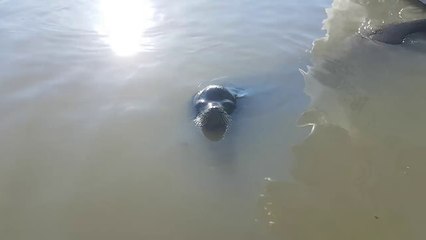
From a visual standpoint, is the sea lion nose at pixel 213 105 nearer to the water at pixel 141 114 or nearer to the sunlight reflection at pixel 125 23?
the water at pixel 141 114

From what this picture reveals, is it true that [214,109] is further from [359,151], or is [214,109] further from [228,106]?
[359,151]

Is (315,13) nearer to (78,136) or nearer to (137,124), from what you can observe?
(137,124)

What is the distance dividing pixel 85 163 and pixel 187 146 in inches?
27.2

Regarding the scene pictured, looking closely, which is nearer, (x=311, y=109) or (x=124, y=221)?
(x=124, y=221)

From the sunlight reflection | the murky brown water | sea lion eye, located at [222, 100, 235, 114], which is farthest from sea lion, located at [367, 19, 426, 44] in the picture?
the sunlight reflection

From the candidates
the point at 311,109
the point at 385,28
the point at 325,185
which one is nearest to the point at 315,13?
the point at 385,28

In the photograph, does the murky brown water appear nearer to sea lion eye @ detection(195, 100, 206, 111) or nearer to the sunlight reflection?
sea lion eye @ detection(195, 100, 206, 111)

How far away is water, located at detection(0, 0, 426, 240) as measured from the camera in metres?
3.15

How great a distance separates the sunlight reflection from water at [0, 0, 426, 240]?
24 millimetres

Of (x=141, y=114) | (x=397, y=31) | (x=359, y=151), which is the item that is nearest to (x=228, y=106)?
(x=141, y=114)

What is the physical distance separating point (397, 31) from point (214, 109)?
A: 244 centimetres

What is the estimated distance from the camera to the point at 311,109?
4180 mm

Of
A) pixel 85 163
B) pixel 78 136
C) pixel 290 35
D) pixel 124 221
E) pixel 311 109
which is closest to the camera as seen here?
pixel 124 221

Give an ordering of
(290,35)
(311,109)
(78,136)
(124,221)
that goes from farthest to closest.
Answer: (290,35), (311,109), (78,136), (124,221)
